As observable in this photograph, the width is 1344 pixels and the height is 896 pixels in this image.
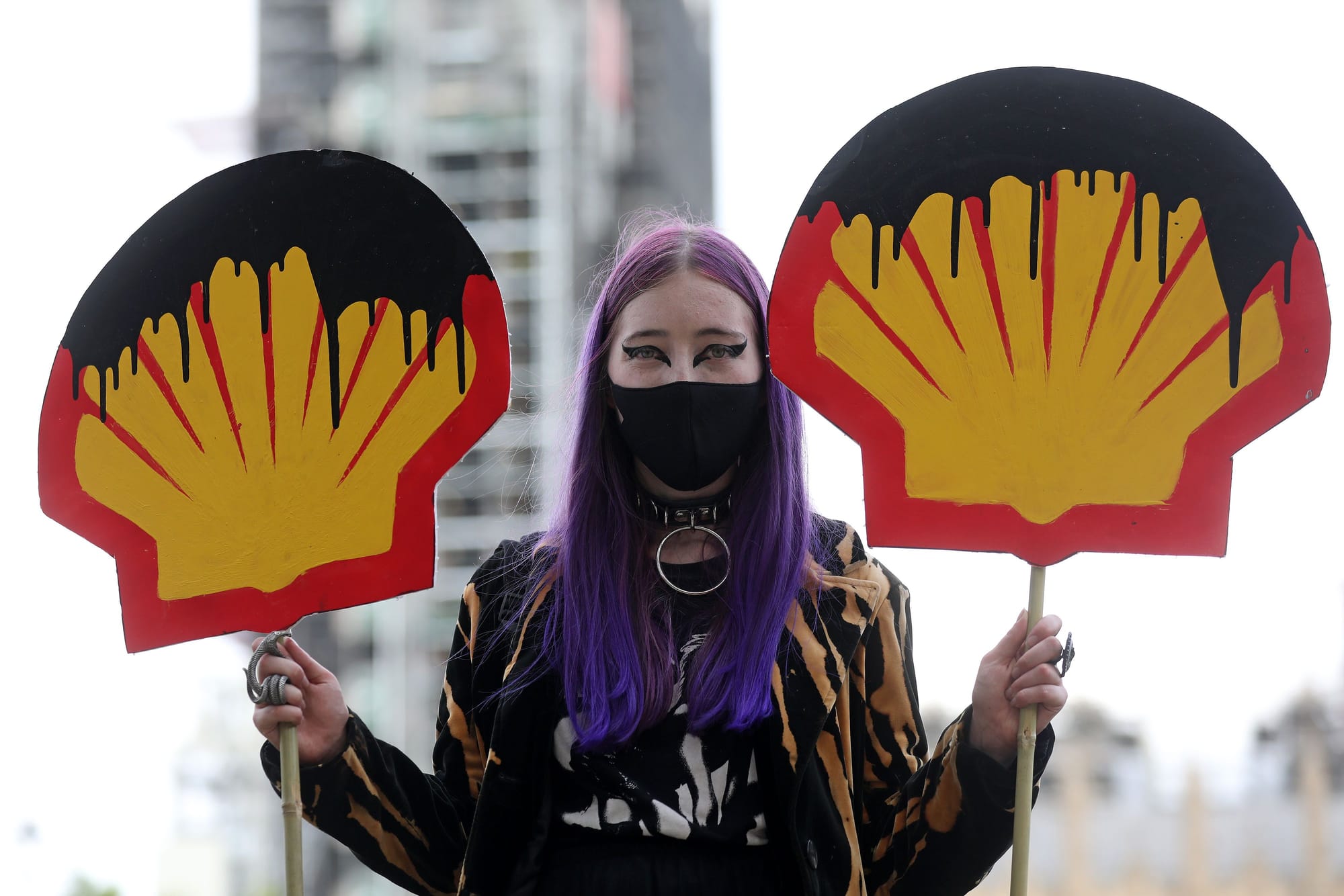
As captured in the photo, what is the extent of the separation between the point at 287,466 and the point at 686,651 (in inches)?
25.6

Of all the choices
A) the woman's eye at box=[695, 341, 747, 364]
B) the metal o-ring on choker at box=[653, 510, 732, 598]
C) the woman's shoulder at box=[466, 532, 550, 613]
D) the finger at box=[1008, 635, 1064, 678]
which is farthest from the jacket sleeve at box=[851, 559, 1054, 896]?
the woman's shoulder at box=[466, 532, 550, 613]

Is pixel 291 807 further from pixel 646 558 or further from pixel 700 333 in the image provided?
pixel 700 333

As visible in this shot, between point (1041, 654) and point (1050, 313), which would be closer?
point (1041, 654)

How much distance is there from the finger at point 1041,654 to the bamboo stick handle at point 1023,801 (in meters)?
0.05

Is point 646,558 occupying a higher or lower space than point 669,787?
higher

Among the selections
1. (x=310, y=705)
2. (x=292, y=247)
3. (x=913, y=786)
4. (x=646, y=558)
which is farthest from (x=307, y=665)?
(x=913, y=786)

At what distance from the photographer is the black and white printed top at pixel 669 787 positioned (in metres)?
1.82

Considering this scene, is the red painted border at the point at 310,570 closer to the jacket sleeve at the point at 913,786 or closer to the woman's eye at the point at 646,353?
the woman's eye at the point at 646,353

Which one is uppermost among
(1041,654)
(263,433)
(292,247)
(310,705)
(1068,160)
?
(1068,160)

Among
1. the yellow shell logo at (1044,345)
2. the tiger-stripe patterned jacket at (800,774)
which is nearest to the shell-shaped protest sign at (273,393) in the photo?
the tiger-stripe patterned jacket at (800,774)

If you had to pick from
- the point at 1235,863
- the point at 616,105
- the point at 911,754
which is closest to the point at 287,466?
the point at 911,754

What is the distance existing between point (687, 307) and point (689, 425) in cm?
17

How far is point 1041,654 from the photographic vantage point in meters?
1.84

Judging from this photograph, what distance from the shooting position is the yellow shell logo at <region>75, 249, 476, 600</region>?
207 cm
